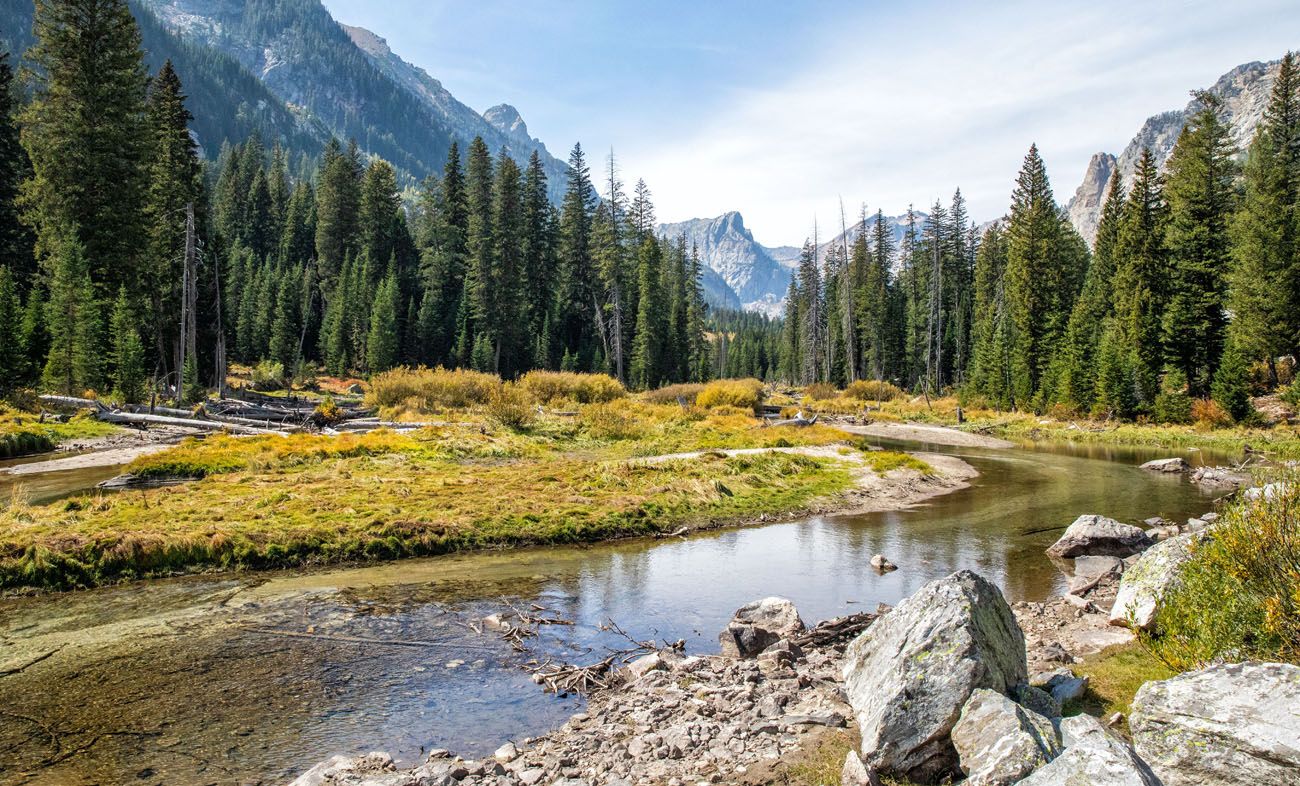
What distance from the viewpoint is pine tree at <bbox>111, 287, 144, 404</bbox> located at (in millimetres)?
37722

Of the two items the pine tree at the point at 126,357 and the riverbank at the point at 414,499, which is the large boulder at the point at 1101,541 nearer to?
the riverbank at the point at 414,499

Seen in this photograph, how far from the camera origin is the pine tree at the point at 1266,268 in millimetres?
41125

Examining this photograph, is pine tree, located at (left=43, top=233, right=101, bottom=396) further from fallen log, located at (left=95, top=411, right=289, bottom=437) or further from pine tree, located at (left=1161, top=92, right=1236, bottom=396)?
pine tree, located at (left=1161, top=92, right=1236, bottom=396)

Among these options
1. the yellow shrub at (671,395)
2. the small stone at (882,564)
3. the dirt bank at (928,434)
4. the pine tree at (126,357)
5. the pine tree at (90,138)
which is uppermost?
the pine tree at (90,138)

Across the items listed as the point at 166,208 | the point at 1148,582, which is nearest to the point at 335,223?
the point at 166,208

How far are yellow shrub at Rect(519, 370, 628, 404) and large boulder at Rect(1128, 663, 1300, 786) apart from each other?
4238 cm

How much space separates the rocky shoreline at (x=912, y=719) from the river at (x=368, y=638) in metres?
1.07

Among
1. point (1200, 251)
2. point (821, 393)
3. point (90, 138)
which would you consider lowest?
point (821, 393)

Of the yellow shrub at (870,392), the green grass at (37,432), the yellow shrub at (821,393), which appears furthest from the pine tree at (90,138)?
the yellow shrub at (870,392)

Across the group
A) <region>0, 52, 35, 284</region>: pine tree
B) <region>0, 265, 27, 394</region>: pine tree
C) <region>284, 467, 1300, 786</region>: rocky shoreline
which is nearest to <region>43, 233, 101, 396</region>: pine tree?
<region>0, 265, 27, 394</region>: pine tree

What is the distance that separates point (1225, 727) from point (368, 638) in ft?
35.6

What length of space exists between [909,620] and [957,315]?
83816 mm

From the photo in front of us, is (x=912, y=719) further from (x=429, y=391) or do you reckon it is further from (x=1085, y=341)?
(x=1085, y=341)

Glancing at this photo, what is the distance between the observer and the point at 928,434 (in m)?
47.0
